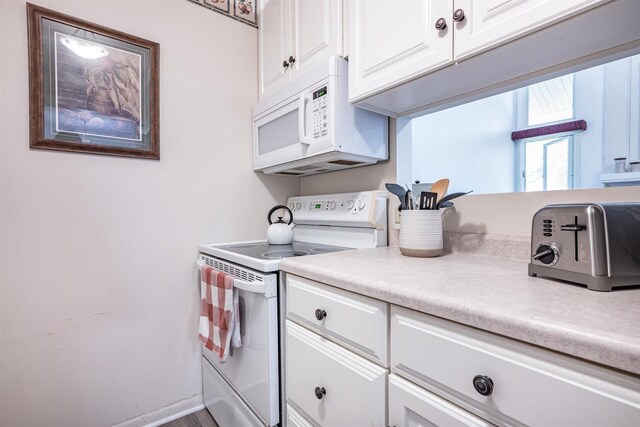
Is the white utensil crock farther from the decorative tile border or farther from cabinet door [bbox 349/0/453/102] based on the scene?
the decorative tile border

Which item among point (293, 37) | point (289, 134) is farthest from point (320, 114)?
point (293, 37)

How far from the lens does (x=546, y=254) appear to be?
725 mm

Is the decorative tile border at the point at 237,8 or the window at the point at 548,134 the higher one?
the decorative tile border at the point at 237,8

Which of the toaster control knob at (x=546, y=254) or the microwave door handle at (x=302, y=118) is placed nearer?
the toaster control knob at (x=546, y=254)

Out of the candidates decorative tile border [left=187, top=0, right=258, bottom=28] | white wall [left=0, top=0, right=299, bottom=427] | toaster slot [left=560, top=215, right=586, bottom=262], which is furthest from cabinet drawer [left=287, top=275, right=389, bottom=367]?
decorative tile border [left=187, top=0, right=258, bottom=28]

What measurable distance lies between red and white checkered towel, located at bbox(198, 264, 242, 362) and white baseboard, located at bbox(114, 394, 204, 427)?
19.3 inches

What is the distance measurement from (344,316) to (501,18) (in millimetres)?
870

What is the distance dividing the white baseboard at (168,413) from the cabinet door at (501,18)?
1970 mm

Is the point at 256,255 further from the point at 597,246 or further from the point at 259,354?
the point at 597,246

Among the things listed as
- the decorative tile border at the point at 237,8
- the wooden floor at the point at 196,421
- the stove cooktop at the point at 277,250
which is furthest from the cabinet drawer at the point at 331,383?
the decorative tile border at the point at 237,8

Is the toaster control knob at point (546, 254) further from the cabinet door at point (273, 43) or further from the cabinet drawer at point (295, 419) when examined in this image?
the cabinet door at point (273, 43)

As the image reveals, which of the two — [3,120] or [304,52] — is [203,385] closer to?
[3,120]

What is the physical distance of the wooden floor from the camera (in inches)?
59.1

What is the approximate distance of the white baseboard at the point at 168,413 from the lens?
4.75 ft
